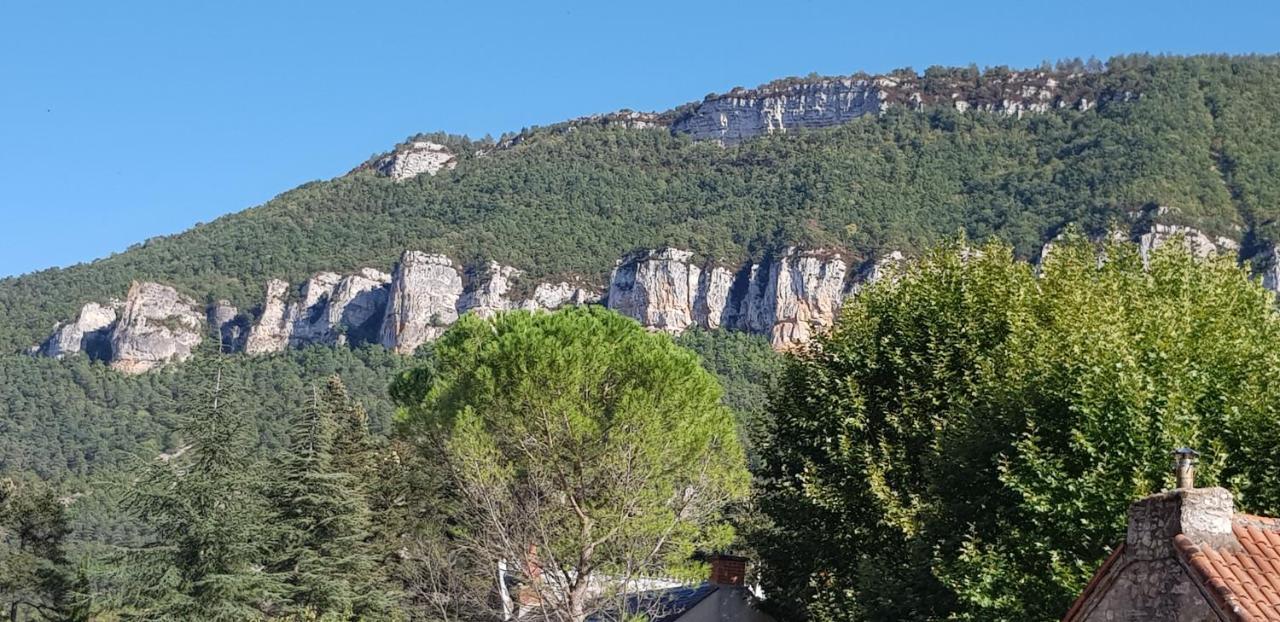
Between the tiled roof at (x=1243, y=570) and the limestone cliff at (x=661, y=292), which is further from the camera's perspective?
the limestone cliff at (x=661, y=292)

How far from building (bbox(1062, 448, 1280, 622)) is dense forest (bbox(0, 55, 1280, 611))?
81.9 meters

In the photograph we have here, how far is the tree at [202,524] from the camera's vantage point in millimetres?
30109

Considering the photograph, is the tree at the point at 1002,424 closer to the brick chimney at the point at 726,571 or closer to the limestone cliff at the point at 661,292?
the brick chimney at the point at 726,571

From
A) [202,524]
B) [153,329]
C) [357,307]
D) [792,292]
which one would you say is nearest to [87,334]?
[153,329]

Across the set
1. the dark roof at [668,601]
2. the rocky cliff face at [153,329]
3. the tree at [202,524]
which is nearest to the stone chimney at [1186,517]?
the dark roof at [668,601]

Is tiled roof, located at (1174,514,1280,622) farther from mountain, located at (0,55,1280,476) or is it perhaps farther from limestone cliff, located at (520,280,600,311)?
limestone cliff, located at (520,280,600,311)

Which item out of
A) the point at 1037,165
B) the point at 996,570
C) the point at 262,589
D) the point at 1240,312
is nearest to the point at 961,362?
the point at 1240,312

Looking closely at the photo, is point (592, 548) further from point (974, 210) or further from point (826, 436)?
point (974, 210)

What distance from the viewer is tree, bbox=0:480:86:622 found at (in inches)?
1563

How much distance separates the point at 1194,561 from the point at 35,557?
3757cm

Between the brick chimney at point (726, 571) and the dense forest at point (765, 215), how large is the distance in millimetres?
65584

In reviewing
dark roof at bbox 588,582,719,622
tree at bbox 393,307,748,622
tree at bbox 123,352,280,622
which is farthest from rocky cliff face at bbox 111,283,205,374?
dark roof at bbox 588,582,719,622

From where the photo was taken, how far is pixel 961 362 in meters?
24.5

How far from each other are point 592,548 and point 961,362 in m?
8.34
